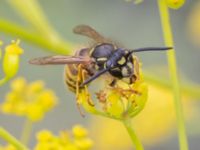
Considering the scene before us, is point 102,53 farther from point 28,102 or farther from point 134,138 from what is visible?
point 28,102

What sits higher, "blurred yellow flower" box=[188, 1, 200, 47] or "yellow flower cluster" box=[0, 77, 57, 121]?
"blurred yellow flower" box=[188, 1, 200, 47]

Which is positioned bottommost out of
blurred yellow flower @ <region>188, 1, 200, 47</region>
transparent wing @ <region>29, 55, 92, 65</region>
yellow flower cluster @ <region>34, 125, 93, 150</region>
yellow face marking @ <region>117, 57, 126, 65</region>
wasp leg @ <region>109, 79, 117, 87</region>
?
yellow flower cluster @ <region>34, 125, 93, 150</region>

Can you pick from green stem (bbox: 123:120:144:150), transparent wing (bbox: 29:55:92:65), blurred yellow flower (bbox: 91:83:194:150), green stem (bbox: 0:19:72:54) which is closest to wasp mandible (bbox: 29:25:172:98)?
transparent wing (bbox: 29:55:92:65)

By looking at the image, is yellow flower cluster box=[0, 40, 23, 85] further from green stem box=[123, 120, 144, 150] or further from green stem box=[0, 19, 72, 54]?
green stem box=[0, 19, 72, 54]

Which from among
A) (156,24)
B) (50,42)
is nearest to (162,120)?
(50,42)

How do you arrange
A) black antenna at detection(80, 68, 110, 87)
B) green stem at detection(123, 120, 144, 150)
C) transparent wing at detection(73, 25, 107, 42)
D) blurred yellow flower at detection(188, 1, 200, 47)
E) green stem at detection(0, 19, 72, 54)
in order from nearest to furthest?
green stem at detection(123, 120, 144, 150) → black antenna at detection(80, 68, 110, 87) → transparent wing at detection(73, 25, 107, 42) → green stem at detection(0, 19, 72, 54) → blurred yellow flower at detection(188, 1, 200, 47)

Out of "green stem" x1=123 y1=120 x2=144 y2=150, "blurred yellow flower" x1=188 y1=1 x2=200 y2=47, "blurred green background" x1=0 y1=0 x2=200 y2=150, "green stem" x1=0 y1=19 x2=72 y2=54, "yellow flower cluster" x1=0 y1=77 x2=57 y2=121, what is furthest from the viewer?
"blurred green background" x1=0 y1=0 x2=200 y2=150

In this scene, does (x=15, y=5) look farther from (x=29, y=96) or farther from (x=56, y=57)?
(x=56, y=57)

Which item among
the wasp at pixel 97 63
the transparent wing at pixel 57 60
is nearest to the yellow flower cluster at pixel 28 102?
the wasp at pixel 97 63

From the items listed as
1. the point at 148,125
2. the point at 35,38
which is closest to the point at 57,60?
the point at 35,38

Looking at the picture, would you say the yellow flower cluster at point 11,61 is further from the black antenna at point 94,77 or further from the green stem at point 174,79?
the green stem at point 174,79
